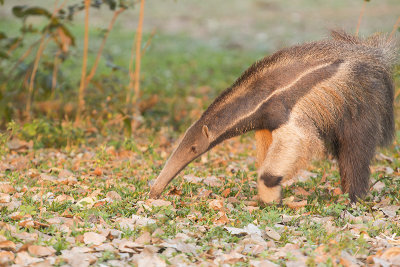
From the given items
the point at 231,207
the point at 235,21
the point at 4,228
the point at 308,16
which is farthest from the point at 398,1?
the point at 4,228

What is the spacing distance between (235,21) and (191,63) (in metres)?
8.62

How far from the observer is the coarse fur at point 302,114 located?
4.82 meters

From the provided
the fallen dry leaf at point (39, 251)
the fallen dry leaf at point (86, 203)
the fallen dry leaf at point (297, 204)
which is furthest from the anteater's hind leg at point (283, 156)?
the fallen dry leaf at point (39, 251)

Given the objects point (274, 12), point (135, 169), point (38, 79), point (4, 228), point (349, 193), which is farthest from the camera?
point (274, 12)

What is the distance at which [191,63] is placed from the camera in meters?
13.3

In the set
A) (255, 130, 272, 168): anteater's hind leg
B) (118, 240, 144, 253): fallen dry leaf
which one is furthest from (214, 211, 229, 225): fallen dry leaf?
(255, 130, 272, 168): anteater's hind leg

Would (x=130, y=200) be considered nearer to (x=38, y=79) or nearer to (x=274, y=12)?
(x=38, y=79)

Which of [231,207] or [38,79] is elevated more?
[38,79]

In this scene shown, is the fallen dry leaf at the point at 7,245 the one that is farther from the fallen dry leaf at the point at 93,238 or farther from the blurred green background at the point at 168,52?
the blurred green background at the point at 168,52

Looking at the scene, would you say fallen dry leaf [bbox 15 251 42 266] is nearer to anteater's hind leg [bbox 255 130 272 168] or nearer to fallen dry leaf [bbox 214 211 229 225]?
fallen dry leaf [bbox 214 211 229 225]

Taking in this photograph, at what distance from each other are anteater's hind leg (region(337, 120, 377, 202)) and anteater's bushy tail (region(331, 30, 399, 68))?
827 millimetres

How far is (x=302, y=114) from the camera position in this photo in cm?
487

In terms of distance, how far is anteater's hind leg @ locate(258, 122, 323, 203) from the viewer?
4.76 meters

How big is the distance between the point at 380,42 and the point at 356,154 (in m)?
1.30
